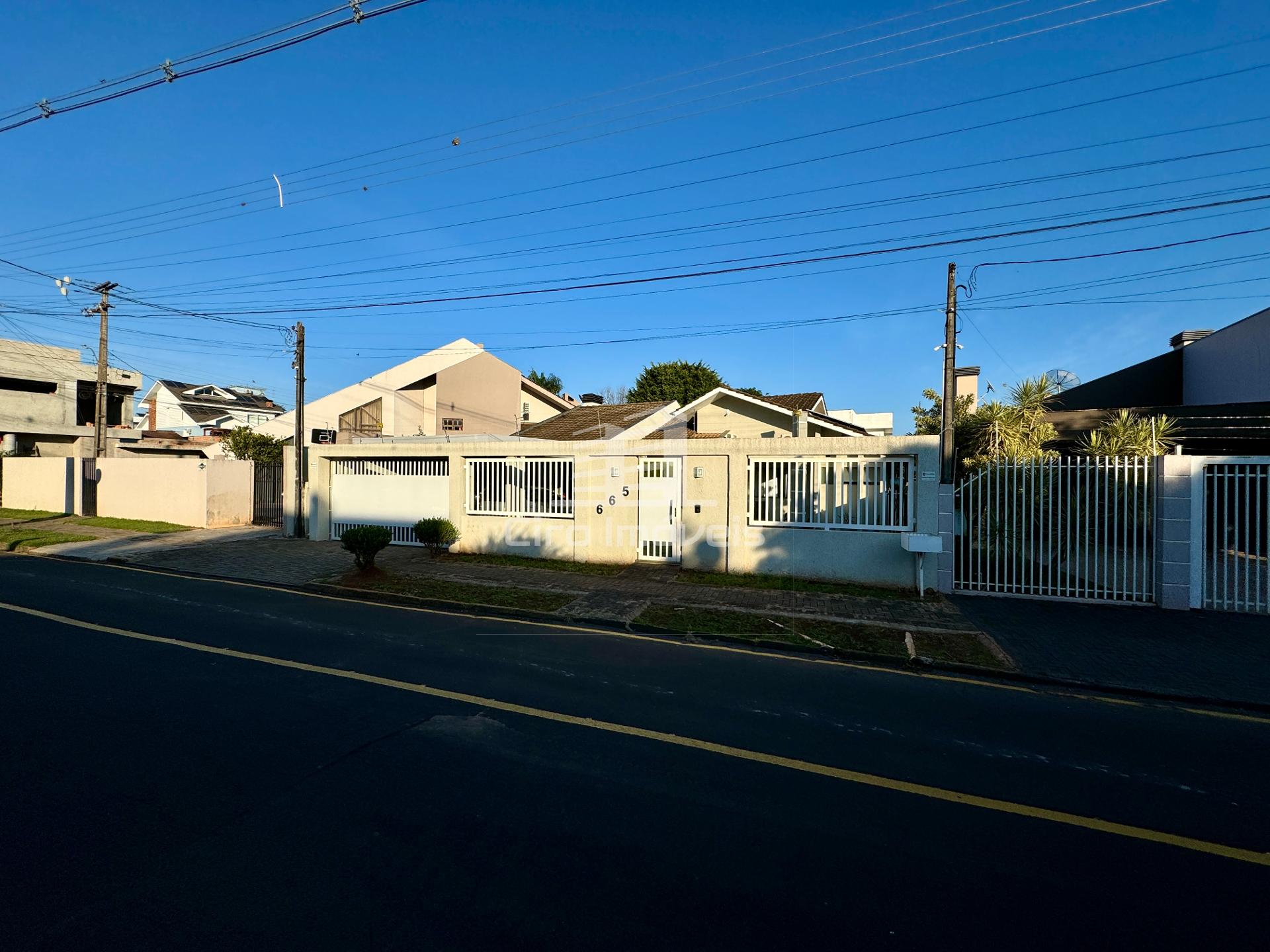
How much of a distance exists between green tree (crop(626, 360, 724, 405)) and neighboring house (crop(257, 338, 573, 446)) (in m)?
12.7

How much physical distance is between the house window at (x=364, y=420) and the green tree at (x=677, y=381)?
18.5m

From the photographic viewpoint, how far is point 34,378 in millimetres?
38656

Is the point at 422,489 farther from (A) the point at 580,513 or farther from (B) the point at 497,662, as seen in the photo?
(B) the point at 497,662

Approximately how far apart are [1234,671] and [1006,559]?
3.98 m

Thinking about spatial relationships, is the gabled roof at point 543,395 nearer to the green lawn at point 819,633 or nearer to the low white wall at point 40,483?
the low white wall at point 40,483

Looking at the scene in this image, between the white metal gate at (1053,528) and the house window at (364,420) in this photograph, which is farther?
the house window at (364,420)

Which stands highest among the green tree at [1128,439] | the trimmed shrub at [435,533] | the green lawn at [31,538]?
the green tree at [1128,439]

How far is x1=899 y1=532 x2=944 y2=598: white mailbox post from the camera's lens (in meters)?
10.3

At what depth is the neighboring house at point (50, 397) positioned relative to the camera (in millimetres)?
37344

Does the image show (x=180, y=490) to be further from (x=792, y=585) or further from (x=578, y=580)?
(x=792, y=585)

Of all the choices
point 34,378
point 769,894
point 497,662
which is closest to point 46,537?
point 497,662

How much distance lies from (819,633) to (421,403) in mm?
27548

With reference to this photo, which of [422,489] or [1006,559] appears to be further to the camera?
[422,489]

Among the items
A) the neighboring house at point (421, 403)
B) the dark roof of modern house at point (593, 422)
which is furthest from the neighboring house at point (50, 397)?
the dark roof of modern house at point (593, 422)
